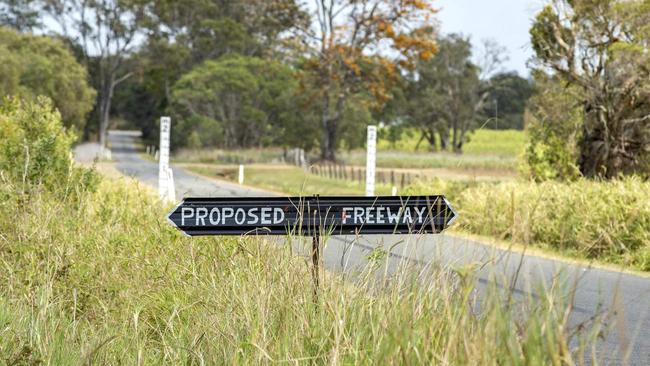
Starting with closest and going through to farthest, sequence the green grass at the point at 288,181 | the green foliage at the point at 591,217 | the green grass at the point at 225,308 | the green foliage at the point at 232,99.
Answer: the green grass at the point at 225,308 → the green foliage at the point at 591,217 → the green grass at the point at 288,181 → the green foliage at the point at 232,99

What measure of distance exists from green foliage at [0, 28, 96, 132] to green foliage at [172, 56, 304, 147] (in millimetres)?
7419

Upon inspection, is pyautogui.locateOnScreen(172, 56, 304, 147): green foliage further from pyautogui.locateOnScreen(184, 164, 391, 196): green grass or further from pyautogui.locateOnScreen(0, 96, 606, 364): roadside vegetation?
pyautogui.locateOnScreen(0, 96, 606, 364): roadside vegetation

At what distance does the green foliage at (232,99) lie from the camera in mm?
61719

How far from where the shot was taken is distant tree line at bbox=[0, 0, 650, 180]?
71.1 ft

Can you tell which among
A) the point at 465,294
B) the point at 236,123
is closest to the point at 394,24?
the point at 236,123

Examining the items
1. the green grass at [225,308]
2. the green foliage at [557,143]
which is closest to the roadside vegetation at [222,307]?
the green grass at [225,308]

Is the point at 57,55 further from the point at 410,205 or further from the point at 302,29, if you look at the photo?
the point at 410,205

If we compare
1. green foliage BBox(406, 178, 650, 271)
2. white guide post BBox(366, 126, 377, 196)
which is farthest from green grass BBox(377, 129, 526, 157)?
green foliage BBox(406, 178, 650, 271)

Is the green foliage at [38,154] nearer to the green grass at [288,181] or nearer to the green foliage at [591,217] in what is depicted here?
the green foliage at [591,217]

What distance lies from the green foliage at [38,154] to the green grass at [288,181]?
32.9 feet

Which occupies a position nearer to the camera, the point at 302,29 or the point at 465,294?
the point at 465,294

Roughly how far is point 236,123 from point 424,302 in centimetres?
5976

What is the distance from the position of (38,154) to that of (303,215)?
7059 mm

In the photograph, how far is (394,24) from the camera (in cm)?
4831
